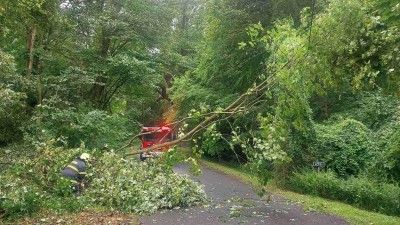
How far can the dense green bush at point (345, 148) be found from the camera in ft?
49.3

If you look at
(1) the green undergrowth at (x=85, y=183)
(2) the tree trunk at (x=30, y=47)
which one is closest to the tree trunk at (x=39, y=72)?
(2) the tree trunk at (x=30, y=47)

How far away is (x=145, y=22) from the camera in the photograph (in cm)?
2184

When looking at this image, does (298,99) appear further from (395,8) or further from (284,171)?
(284,171)

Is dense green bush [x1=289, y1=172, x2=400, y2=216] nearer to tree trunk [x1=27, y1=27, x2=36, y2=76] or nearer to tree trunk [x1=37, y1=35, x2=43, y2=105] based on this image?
tree trunk [x1=37, y1=35, x2=43, y2=105]

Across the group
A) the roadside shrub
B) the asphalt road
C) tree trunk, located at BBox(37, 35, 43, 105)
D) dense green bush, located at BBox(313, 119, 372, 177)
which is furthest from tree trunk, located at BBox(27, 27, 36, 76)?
dense green bush, located at BBox(313, 119, 372, 177)

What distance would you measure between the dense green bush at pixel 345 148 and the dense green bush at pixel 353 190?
1.19 metres

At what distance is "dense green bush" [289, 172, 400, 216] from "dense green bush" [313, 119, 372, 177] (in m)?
1.19

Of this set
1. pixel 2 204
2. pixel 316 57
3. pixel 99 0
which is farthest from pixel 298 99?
pixel 99 0

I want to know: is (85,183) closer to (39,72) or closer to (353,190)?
(353,190)

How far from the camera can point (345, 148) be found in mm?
15328

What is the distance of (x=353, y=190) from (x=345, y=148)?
119 inches

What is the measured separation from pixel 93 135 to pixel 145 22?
840cm

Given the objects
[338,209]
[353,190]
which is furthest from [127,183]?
[353,190]

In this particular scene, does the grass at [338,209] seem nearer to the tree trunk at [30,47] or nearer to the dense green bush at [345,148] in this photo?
the dense green bush at [345,148]
